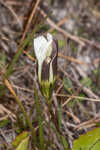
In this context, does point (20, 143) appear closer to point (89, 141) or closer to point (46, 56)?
point (89, 141)

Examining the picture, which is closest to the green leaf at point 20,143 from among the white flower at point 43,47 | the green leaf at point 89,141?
the green leaf at point 89,141

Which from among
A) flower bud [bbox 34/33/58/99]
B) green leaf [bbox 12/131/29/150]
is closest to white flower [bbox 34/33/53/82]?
flower bud [bbox 34/33/58/99]

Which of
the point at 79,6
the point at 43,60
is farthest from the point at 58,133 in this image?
the point at 79,6

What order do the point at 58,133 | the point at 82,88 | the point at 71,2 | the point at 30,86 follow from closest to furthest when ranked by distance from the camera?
the point at 58,133
the point at 30,86
the point at 82,88
the point at 71,2

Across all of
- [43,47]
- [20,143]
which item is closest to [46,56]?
[43,47]

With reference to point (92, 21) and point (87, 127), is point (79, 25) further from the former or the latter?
point (87, 127)

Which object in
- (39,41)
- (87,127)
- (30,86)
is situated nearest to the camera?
(39,41)

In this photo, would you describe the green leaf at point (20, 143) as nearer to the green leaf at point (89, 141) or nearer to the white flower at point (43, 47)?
the green leaf at point (89, 141)

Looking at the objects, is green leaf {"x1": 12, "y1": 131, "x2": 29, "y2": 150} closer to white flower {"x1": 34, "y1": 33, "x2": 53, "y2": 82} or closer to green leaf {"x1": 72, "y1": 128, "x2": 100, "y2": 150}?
green leaf {"x1": 72, "y1": 128, "x2": 100, "y2": 150}
